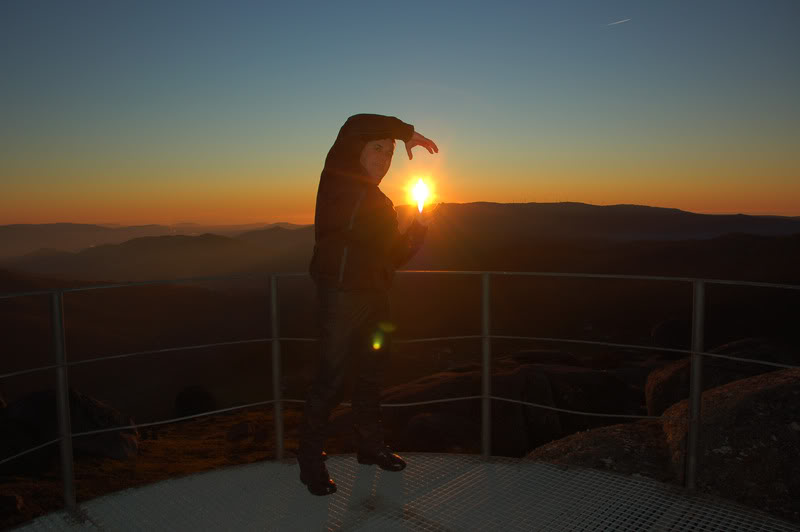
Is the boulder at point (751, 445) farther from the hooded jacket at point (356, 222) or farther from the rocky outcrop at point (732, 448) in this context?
the hooded jacket at point (356, 222)

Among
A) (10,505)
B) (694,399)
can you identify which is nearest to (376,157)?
(694,399)

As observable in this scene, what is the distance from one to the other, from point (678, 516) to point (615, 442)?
127 cm

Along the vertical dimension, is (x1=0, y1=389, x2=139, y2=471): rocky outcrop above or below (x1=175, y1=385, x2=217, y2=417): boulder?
above

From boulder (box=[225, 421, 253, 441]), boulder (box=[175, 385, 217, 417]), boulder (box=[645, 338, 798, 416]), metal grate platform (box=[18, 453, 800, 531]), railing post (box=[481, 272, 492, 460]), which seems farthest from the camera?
boulder (box=[175, 385, 217, 417])

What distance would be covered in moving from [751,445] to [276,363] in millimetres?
2996

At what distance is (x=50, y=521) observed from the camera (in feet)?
9.12

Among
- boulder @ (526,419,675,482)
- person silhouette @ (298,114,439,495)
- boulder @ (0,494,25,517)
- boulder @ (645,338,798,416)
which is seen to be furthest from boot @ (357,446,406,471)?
boulder @ (645,338,798,416)

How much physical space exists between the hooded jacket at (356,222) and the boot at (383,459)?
997 mm

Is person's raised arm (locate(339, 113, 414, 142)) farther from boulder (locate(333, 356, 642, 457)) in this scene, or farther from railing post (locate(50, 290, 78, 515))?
boulder (locate(333, 356, 642, 457))

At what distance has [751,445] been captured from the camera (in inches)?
148

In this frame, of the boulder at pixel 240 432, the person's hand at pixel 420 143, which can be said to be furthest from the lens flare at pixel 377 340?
the boulder at pixel 240 432

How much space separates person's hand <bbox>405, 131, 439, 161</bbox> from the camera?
303cm

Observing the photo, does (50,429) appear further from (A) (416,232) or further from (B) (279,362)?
(A) (416,232)

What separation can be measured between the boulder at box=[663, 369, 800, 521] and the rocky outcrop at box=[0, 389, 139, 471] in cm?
836
